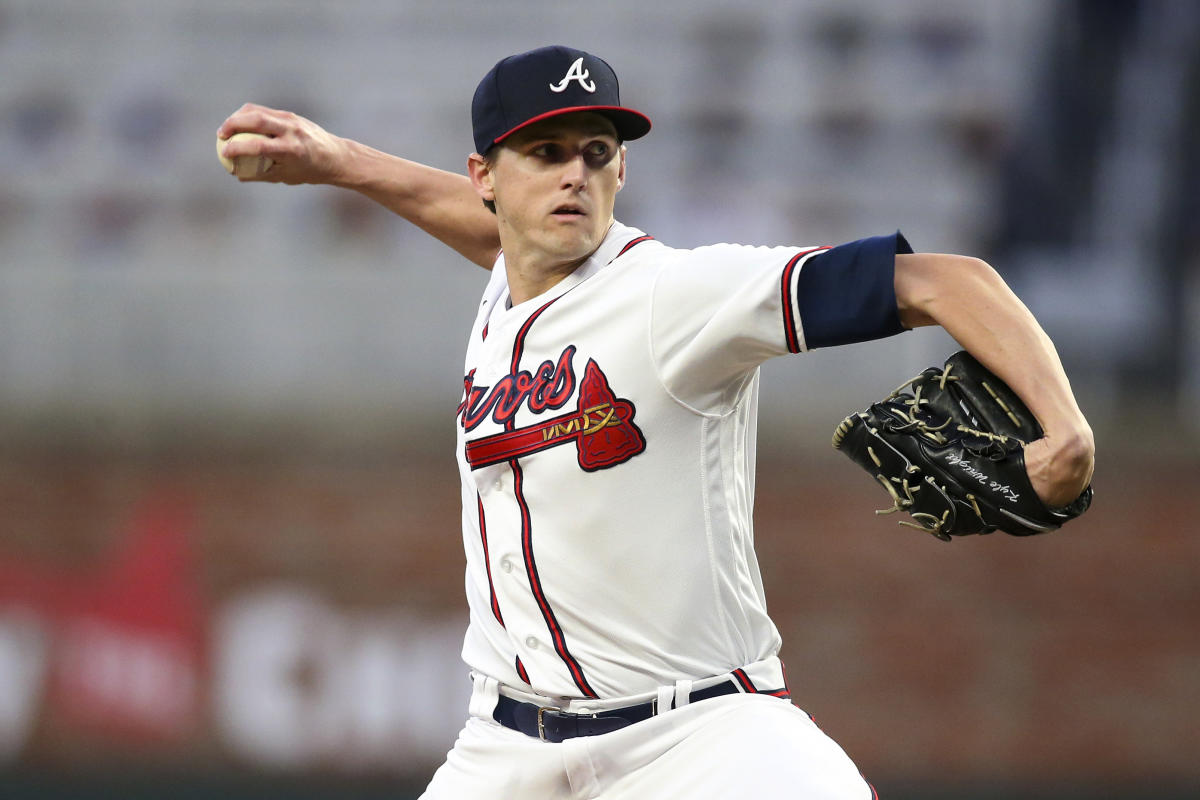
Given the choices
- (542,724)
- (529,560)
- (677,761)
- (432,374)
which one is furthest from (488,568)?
(432,374)

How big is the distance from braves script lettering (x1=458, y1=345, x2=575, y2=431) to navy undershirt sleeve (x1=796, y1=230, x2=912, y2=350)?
51 cm

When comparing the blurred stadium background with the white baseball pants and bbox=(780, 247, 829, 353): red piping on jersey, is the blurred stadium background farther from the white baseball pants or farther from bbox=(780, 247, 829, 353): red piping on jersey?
bbox=(780, 247, 829, 353): red piping on jersey

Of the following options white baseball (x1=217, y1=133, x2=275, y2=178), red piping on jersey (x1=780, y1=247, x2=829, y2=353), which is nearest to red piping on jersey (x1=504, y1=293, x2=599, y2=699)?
red piping on jersey (x1=780, y1=247, x2=829, y2=353)

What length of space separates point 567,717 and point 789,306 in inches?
35.1

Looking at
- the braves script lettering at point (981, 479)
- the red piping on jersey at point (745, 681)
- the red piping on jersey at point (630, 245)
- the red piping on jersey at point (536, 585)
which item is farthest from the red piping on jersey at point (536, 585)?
the braves script lettering at point (981, 479)

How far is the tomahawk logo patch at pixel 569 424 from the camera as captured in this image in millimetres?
2529

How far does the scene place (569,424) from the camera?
2.57 meters

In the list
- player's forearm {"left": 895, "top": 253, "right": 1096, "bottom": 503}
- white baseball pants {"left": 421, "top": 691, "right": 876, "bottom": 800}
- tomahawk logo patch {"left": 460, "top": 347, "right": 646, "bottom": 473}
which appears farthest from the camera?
tomahawk logo patch {"left": 460, "top": 347, "right": 646, "bottom": 473}

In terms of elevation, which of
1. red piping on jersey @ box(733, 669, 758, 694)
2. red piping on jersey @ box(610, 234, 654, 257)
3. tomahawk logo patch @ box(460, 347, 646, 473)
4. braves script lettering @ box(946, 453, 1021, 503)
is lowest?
red piping on jersey @ box(733, 669, 758, 694)

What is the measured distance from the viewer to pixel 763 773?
2.39 meters

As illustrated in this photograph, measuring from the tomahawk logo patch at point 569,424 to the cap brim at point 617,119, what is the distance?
0.43m

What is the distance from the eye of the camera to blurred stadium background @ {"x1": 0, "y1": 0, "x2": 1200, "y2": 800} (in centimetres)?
659

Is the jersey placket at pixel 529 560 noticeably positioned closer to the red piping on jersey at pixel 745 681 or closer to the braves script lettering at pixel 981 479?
the red piping on jersey at pixel 745 681

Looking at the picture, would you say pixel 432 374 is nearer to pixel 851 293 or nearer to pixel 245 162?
pixel 245 162
